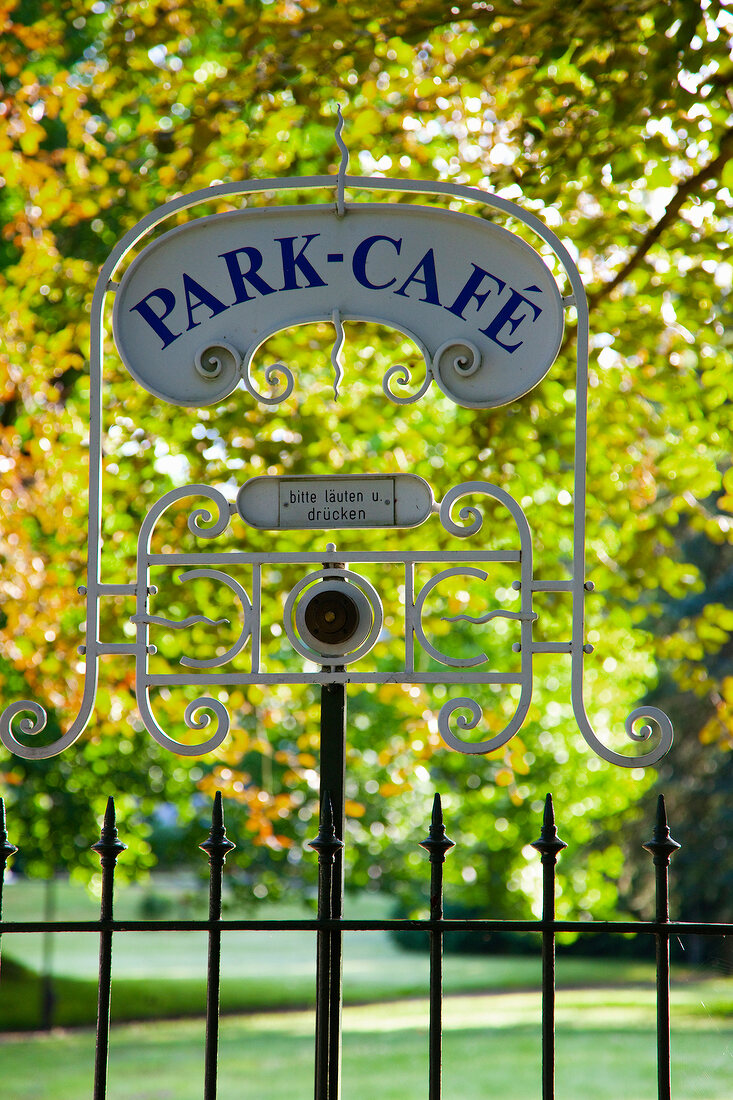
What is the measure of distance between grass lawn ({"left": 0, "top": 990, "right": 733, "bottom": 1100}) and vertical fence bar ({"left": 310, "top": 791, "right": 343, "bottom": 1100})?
10193 millimetres

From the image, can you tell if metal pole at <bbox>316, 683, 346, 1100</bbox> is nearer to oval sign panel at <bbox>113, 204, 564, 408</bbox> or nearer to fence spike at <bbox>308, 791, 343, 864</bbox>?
fence spike at <bbox>308, 791, 343, 864</bbox>

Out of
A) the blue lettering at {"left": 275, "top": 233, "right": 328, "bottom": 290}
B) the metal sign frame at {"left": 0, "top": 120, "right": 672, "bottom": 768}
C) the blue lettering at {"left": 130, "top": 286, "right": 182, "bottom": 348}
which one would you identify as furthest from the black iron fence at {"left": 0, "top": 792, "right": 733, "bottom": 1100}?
the blue lettering at {"left": 275, "top": 233, "right": 328, "bottom": 290}

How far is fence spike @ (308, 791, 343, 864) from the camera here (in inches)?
97.4

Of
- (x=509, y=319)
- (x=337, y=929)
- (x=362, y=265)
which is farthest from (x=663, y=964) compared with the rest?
(x=362, y=265)

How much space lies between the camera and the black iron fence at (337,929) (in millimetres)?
2391

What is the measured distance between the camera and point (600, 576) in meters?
5.89

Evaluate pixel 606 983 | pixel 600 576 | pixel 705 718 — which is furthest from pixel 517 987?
pixel 600 576

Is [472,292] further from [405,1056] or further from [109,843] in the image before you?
[405,1056]

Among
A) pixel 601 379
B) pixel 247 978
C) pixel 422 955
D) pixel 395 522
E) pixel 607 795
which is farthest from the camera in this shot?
pixel 422 955

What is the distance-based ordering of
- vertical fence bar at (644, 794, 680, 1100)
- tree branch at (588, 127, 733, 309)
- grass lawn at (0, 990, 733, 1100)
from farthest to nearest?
grass lawn at (0, 990, 733, 1100), tree branch at (588, 127, 733, 309), vertical fence bar at (644, 794, 680, 1100)

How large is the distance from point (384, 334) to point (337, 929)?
3430 millimetres

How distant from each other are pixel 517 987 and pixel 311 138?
15638 mm

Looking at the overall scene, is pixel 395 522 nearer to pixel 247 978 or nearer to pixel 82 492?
pixel 82 492

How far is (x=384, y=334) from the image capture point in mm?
5336
